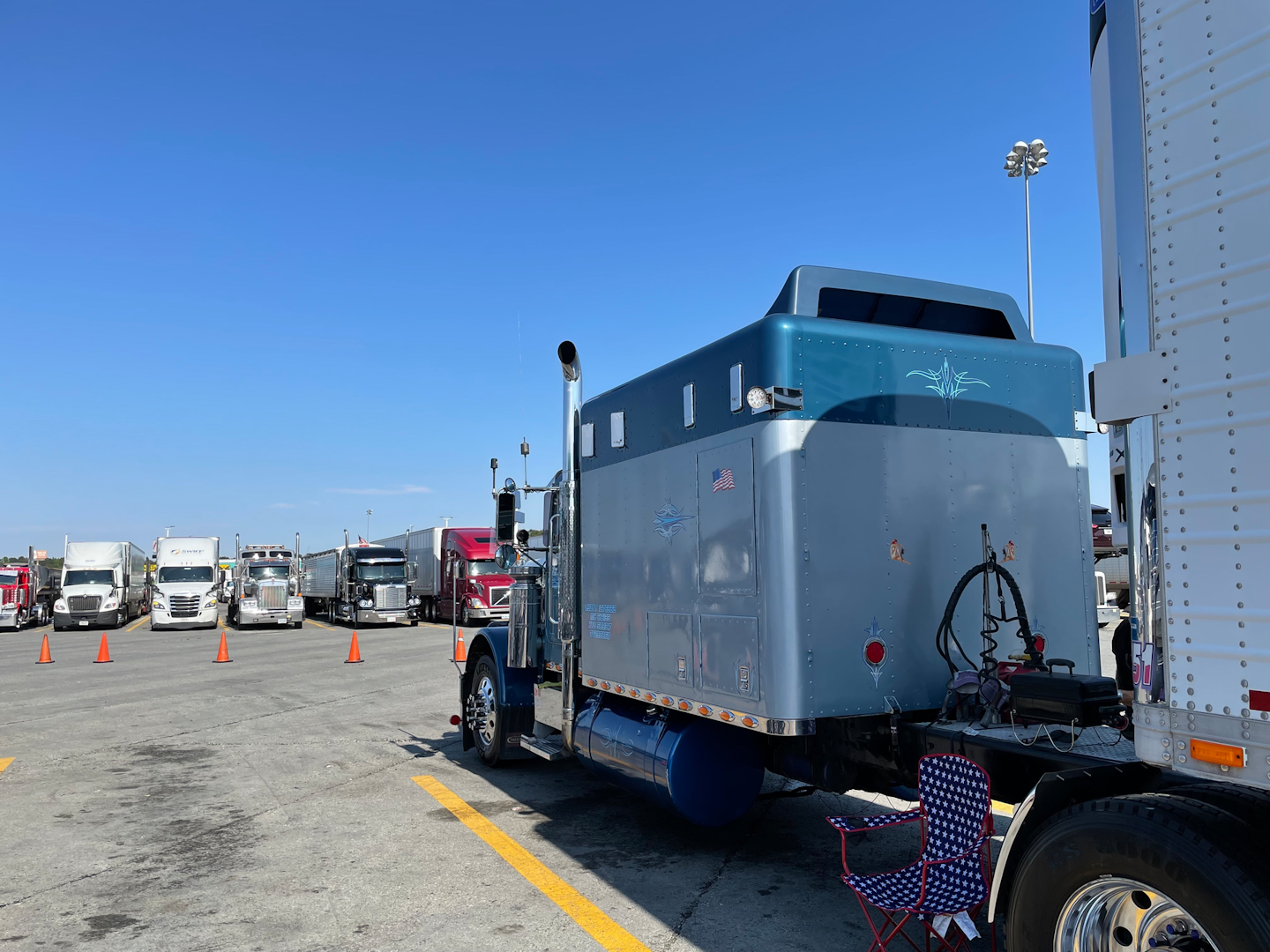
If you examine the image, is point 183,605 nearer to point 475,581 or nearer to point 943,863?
point 475,581

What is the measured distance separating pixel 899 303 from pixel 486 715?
5289mm

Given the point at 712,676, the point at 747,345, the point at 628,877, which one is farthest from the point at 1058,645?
the point at 628,877

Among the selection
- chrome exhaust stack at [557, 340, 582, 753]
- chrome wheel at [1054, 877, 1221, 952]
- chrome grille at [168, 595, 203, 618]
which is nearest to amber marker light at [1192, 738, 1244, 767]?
chrome wheel at [1054, 877, 1221, 952]

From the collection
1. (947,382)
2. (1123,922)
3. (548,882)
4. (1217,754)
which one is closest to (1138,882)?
(1123,922)

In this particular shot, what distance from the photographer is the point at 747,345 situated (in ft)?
16.9

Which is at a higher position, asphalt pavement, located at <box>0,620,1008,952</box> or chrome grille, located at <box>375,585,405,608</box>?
A: chrome grille, located at <box>375,585,405,608</box>

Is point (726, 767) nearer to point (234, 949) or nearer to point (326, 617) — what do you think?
point (234, 949)

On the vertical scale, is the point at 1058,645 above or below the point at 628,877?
above

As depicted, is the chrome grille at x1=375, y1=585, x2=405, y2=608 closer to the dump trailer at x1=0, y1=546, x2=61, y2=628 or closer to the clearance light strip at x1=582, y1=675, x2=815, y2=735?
the dump trailer at x1=0, y1=546, x2=61, y2=628

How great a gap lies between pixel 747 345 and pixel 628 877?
318 cm

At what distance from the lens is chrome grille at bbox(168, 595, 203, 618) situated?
100 ft

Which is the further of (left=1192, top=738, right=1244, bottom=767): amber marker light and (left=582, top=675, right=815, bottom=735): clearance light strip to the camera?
(left=582, top=675, right=815, bottom=735): clearance light strip

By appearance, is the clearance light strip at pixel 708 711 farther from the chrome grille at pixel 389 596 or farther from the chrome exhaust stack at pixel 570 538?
the chrome grille at pixel 389 596

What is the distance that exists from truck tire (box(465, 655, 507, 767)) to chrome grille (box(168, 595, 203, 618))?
2501cm
